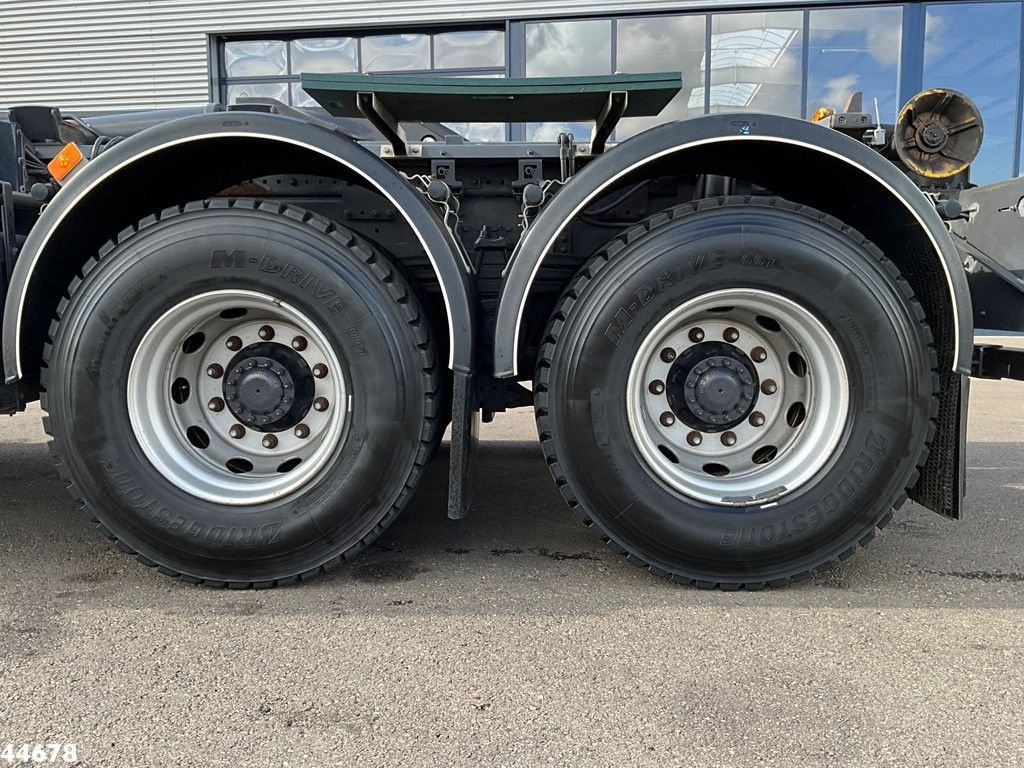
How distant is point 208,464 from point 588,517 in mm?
1389

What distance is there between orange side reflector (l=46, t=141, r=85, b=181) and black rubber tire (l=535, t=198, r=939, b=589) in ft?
5.83

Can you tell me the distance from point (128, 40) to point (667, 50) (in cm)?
939

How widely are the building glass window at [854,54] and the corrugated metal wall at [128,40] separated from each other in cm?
648

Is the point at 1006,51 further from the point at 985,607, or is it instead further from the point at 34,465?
the point at 34,465

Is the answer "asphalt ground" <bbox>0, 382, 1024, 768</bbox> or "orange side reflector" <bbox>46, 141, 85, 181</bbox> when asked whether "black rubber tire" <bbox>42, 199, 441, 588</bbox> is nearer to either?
"asphalt ground" <bbox>0, 382, 1024, 768</bbox>

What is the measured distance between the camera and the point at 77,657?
6.43 ft

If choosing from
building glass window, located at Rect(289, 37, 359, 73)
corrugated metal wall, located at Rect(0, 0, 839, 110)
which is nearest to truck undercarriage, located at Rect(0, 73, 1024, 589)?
building glass window, located at Rect(289, 37, 359, 73)

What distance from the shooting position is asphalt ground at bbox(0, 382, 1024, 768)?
1601mm

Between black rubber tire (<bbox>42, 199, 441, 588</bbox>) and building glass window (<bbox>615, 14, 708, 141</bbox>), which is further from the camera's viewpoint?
building glass window (<bbox>615, 14, 708, 141</bbox>)

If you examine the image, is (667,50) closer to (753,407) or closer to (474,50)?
(474,50)

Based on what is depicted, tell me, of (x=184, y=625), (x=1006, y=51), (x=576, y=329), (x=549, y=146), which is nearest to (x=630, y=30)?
(x=1006, y=51)

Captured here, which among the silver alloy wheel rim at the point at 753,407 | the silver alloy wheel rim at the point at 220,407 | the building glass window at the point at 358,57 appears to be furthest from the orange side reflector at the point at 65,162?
the building glass window at the point at 358,57

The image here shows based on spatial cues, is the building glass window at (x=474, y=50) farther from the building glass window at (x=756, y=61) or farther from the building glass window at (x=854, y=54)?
the building glass window at (x=854, y=54)
